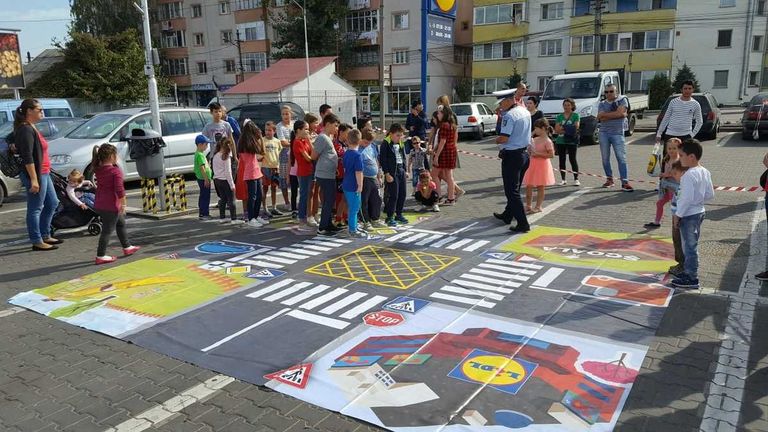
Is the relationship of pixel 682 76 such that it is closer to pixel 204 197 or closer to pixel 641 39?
pixel 641 39

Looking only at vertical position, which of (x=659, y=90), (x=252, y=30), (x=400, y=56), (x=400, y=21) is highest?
(x=252, y=30)

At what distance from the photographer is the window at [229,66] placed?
54.2 m

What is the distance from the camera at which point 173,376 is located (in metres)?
3.96

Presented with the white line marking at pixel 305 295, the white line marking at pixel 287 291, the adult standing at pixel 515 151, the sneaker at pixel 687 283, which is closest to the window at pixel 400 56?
the adult standing at pixel 515 151

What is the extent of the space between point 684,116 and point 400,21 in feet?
130

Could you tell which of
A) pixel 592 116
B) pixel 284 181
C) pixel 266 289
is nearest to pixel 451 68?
pixel 592 116

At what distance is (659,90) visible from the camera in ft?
126

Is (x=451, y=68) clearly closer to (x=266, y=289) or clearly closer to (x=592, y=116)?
(x=592, y=116)

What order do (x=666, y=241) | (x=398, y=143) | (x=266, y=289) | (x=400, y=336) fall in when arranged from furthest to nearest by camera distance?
1. (x=398, y=143)
2. (x=666, y=241)
3. (x=266, y=289)
4. (x=400, y=336)

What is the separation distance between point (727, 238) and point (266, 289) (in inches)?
233

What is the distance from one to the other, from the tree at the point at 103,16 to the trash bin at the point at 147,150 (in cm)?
4987

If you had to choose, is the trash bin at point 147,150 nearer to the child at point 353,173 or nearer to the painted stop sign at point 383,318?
the child at point 353,173

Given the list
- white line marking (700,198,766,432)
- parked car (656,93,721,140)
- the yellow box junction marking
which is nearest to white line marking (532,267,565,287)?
the yellow box junction marking

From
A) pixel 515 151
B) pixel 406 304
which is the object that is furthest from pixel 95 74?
pixel 406 304
